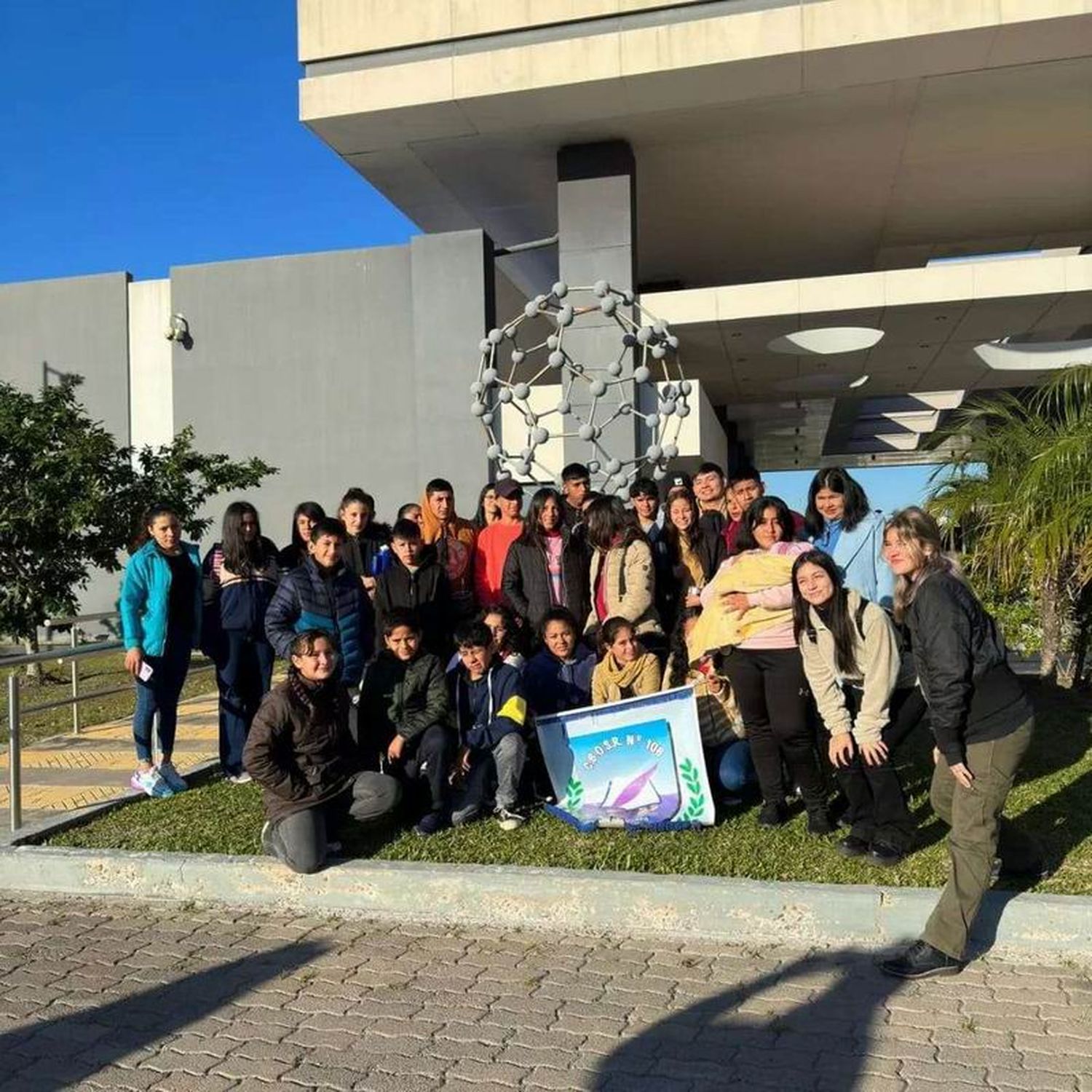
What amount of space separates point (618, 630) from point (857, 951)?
2.29m

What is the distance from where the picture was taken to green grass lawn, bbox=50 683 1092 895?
15.9 feet

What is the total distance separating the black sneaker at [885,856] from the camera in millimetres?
4895

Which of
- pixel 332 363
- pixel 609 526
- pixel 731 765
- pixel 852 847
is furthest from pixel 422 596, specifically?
pixel 332 363

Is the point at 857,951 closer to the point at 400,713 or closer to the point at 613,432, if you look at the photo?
the point at 400,713

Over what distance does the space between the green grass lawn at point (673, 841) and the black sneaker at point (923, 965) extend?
0.65 meters

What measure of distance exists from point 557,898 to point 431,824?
1151 millimetres

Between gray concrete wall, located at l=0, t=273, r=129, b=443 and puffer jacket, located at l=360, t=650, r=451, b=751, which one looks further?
gray concrete wall, located at l=0, t=273, r=129, b=443

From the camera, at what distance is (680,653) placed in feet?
20.9

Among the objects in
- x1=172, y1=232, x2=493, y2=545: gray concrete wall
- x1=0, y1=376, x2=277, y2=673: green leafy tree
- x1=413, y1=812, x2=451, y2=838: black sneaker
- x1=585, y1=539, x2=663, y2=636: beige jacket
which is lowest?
x1=413, y1=812, x2=451, y2=838: black sneaker

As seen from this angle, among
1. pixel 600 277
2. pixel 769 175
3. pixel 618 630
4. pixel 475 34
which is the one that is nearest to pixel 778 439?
pixel 769 175

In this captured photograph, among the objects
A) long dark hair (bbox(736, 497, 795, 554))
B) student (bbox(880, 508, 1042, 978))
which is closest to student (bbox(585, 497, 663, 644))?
long dark hair (bbox(736, 497, 795, 554))

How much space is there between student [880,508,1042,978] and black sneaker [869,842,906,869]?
82 cm

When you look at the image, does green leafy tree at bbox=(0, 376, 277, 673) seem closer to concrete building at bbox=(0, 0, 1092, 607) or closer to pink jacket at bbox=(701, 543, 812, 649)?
concrete building at bbox=(0, 0, 1092, 607)

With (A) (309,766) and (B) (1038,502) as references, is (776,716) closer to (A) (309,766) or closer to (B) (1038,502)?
(A) (309,766)
